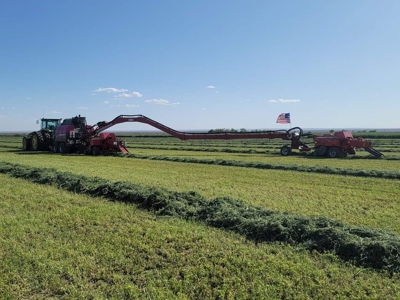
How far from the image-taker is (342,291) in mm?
3787

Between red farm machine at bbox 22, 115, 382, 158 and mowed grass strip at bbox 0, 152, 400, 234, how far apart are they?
841 centimetres

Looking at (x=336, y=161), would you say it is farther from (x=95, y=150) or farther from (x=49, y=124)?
(x=49, y=124)

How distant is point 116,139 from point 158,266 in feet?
60.1

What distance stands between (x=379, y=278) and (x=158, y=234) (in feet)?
10.5

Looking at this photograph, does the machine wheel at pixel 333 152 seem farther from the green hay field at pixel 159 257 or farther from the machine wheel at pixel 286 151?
the green hay field at pixel 159 257

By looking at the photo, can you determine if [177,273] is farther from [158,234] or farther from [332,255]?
[332,255]

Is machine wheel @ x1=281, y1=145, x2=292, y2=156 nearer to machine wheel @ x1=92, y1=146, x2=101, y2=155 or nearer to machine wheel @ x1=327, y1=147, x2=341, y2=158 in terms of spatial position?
machine wheel @ x1=327, y1=147, x2=341, y2=158

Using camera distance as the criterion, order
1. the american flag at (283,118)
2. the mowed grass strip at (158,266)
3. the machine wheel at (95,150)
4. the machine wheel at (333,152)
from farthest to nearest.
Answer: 1. the american flag at (283,118)
2. the machine wheel at (95,150)
3. the machine wheel at (333,152)
4. the mowed grass strip at (158,266)

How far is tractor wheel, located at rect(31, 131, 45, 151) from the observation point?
25.4 metres

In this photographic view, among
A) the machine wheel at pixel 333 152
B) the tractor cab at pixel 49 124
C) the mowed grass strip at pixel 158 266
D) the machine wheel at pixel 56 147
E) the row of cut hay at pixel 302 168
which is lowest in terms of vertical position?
the mowed grass strip at pixel 158 266

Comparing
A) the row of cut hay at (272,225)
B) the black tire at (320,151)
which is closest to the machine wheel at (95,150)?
the row of cut hay at (272,225)

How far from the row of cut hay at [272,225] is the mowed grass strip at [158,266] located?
28cm

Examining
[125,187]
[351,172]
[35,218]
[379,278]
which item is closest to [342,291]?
[379,278]

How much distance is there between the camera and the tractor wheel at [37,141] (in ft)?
83.2
